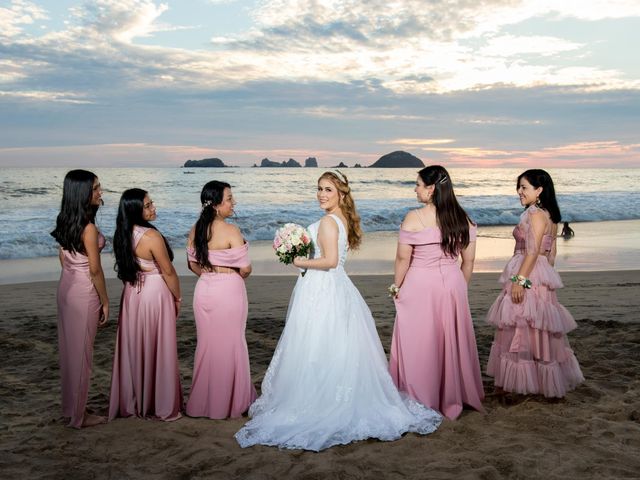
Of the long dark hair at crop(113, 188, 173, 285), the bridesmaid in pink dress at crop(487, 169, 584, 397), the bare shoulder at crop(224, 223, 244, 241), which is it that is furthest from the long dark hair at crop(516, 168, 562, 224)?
the long dark hair at crop(113, 188, 173, 285)

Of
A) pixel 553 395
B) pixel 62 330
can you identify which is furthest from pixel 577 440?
pixel 62 330

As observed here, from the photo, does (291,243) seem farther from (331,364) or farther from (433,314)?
(433,314)

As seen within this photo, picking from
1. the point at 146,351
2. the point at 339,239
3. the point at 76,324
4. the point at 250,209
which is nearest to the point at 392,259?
the point at 339,239

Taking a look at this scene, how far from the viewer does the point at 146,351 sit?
5.42 meters

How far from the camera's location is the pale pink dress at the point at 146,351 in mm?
5395

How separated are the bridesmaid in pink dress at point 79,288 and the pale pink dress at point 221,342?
2.61 feet

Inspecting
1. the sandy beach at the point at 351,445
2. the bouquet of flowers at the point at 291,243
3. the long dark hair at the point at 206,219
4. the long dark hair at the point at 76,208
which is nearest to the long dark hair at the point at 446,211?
the bouquet of flowers at the point at 291,243

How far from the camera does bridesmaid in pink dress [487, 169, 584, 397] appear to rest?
575cm

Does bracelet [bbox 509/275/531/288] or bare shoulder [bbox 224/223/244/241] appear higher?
bare shoulder [bbox 224/223/244/241]

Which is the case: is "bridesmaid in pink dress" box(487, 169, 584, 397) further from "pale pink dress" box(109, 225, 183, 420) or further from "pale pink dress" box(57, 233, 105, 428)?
"pale pink dress" box(57, 233, 105, 428)

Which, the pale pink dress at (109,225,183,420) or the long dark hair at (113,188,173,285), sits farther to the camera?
the pale pink dress at (109,225,183,420)

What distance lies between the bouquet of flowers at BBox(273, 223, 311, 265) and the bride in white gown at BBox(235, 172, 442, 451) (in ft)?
0.30

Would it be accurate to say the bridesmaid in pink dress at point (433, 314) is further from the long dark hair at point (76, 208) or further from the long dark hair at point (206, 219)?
the long dark hair at point (76, 208)

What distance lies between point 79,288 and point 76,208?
0.70 metres
